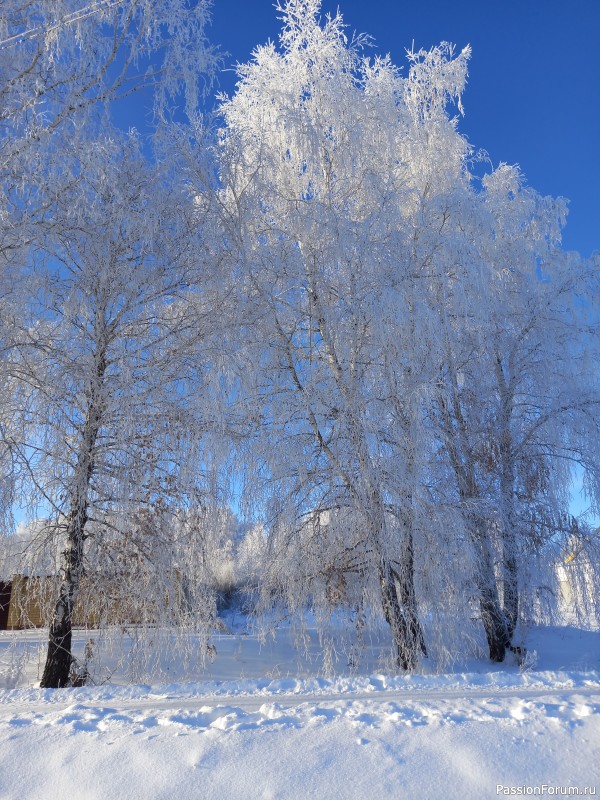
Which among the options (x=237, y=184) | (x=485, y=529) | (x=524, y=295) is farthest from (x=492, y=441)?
(x=237, y=184)

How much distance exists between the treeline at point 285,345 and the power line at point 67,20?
0.04 m

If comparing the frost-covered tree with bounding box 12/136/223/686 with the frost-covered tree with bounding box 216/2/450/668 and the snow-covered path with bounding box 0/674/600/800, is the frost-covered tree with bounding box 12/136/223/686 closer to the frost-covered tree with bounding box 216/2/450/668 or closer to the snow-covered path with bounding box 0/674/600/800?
the frost-covered tree with bounding box 216/2/450/668

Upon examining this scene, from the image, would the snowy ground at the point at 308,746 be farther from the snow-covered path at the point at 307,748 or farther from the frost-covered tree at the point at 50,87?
the frost-covered tree at the point at 50,87

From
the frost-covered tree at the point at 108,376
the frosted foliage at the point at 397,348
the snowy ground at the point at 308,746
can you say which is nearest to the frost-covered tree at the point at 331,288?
the frosted foliage at the point at 397,348

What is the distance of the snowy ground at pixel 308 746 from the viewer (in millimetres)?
2439

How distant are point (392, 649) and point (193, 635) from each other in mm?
2476

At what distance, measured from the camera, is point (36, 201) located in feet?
18.5

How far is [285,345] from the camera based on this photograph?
8.15 m

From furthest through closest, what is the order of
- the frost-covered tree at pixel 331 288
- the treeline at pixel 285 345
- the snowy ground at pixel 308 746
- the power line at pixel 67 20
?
the frost-covered tree at pixel 331 288 < the treeline at pixel 285 345 < the power line at pixel 67 20 < the snowy ground at pixel 308 746

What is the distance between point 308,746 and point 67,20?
566 centimetres

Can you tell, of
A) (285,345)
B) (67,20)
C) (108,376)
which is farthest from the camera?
(285,345)

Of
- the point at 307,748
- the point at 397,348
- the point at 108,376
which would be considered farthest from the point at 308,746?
the point at 397,348

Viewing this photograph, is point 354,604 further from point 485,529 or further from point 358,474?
point 485,529

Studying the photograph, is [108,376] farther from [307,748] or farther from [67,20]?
[307,748]
